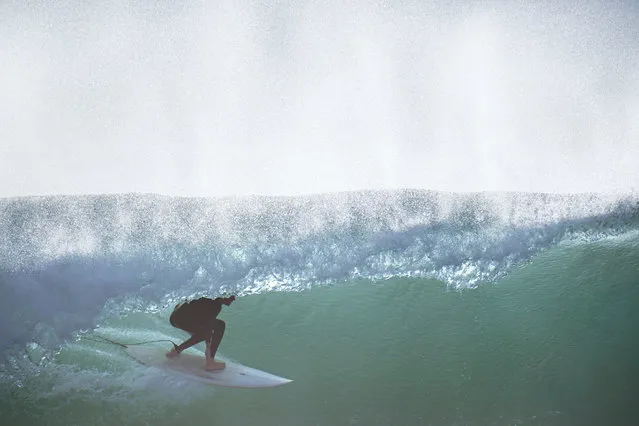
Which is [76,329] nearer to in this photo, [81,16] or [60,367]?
[60,367]

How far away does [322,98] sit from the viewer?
13.3 ft

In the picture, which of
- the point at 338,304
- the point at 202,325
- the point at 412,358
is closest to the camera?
the point at 202,325

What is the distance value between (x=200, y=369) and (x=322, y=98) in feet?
6.84

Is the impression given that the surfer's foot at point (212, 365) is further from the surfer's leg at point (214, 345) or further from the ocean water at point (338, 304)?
the ocean water at point (338, 304)

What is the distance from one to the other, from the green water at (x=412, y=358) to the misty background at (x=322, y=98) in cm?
78

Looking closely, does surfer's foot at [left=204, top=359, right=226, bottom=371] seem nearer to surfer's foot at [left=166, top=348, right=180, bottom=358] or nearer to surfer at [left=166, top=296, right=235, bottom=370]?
surfer at [left=166, top=296, right=235, bottom=370]

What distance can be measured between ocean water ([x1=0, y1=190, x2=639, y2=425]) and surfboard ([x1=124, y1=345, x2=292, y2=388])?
0.05m

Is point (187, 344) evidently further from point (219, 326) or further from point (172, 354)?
point (219, 326)

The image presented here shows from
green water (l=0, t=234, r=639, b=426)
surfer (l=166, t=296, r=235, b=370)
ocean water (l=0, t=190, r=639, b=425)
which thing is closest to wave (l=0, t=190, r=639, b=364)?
ocean water (l=0, t=190, r=639, b=425)

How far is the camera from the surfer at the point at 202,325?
324cm

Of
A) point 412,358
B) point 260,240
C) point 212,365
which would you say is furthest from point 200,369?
point 412,358

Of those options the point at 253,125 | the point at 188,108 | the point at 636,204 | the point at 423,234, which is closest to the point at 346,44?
the point at 253,125

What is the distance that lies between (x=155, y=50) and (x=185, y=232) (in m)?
1.32

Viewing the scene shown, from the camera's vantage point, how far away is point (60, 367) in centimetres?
335
